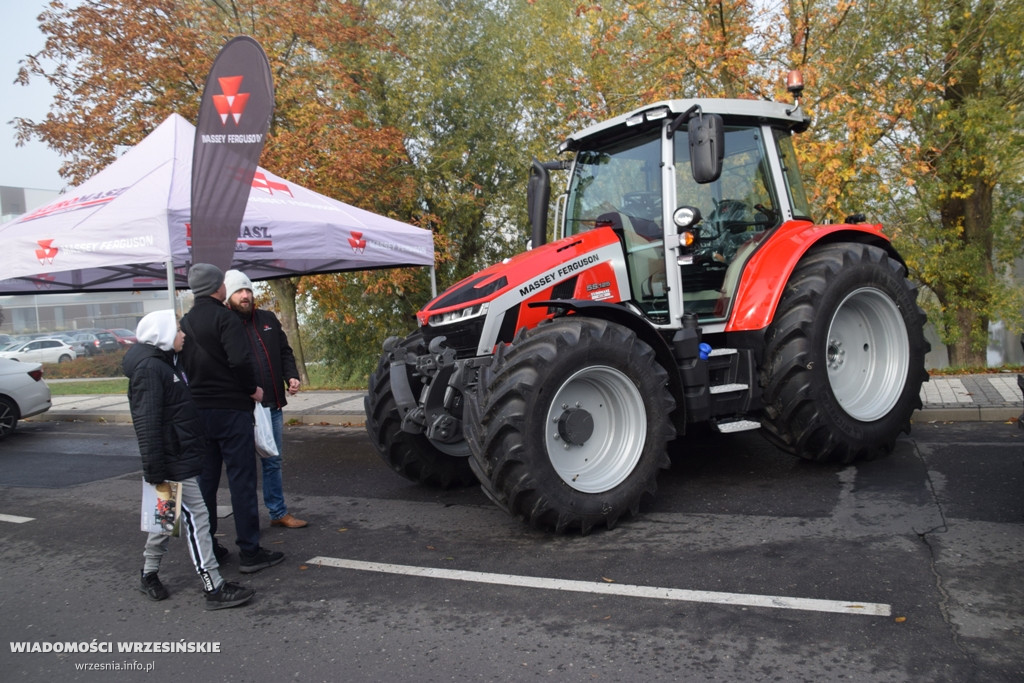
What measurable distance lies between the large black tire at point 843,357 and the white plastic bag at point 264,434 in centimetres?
365

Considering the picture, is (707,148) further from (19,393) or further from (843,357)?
(19,393)

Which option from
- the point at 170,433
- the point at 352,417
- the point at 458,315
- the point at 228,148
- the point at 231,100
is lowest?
the point at 352,417

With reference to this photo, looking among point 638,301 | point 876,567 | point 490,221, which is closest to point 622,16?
point 490,221

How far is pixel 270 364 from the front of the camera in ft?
18.3

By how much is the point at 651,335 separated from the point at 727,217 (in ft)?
5.18

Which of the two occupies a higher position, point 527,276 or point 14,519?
point 527,276

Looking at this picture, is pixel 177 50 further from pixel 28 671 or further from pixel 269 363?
pixel 28 671

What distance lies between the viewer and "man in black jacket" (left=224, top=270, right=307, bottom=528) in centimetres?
545

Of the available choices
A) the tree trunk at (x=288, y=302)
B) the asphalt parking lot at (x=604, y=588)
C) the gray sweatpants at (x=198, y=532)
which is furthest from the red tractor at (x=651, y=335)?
the tree trunk at (x=288, y=302)

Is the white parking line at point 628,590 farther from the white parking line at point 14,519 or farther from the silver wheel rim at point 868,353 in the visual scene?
the white parking line at point 14,519

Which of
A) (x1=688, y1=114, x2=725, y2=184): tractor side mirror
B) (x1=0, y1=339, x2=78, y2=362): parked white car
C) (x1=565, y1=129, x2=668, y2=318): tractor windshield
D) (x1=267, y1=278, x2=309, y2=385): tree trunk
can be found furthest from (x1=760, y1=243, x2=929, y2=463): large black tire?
(x1=0, y1=339, x2=78, y2=362): parked white car

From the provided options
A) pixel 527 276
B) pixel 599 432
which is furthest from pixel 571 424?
pixel 527 276

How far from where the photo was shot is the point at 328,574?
472cm

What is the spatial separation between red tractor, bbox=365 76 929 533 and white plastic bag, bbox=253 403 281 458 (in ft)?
3.01
